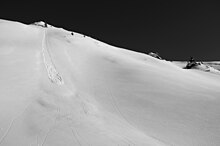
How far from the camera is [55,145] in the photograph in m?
8.98

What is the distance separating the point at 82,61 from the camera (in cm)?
2344

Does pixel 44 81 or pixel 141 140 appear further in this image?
pixel 44 81

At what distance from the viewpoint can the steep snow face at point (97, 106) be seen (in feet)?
32.8

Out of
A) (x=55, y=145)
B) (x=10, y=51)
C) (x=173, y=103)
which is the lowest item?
(x=55, y=145)

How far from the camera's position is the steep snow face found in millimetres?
10008

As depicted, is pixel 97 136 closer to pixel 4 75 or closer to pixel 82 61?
pixel 4 75

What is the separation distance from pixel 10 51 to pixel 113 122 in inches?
432

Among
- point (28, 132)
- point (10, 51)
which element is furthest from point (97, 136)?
point (10, 51)

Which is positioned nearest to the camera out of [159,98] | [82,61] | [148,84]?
[159,98]

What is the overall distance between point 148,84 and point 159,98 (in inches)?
95.2

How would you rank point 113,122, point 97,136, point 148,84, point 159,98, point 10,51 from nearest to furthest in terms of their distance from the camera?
point 97,136, point 113,122, point 159,98, point 148,84, point 10,51

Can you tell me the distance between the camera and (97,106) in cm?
1391

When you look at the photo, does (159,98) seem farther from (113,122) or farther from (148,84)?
(113,122)

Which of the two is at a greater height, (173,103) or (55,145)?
(173,103)
